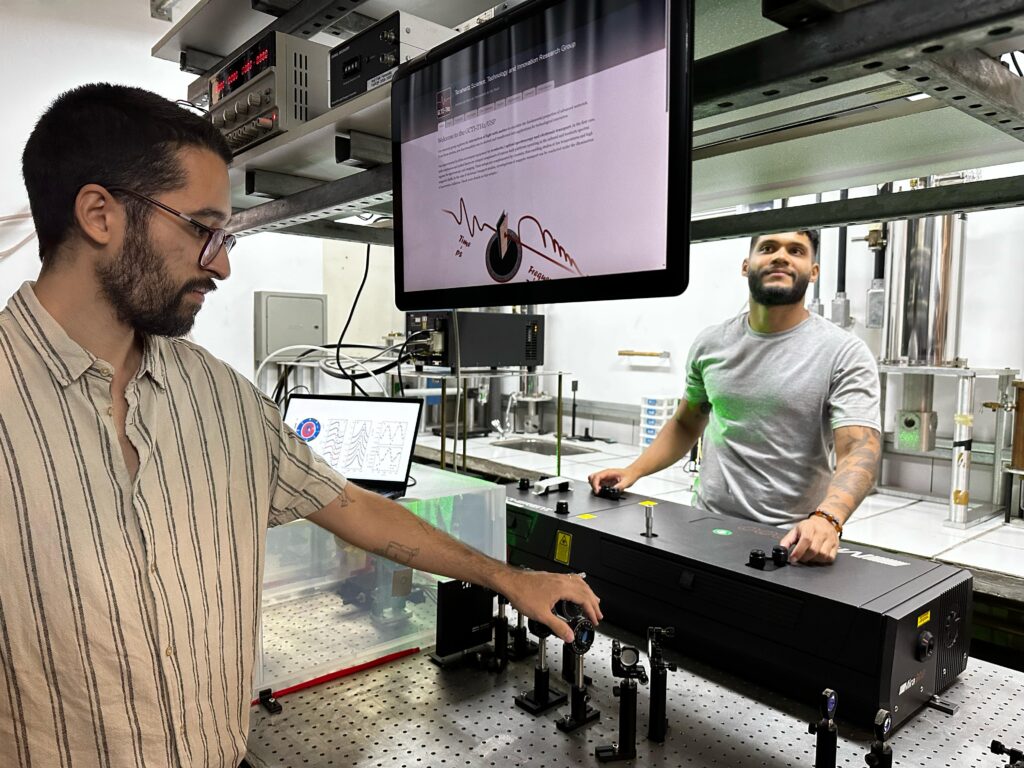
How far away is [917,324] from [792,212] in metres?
1.83

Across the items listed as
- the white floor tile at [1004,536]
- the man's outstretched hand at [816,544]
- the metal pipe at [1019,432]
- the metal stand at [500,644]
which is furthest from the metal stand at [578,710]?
the metal pipe at [1019,432]

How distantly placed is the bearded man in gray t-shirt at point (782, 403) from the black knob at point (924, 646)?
0.55 m

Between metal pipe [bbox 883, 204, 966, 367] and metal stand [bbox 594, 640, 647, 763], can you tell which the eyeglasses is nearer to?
metal stand [bbox 594, 640, 647, 763]

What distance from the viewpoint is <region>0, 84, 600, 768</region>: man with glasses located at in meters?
0.74

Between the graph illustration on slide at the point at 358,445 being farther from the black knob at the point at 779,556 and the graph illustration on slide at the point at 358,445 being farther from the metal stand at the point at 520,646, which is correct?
the black knob at the point at 779,556

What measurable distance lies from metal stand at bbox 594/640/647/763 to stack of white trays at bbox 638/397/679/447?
2.67m

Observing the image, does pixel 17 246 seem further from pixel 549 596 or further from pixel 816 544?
pixel 816 544

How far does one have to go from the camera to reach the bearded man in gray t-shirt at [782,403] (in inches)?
62.6

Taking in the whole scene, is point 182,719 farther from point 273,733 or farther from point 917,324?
point 917,324

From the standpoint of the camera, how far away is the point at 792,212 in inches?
49.1

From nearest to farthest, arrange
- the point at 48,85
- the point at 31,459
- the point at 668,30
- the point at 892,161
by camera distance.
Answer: the point at 668,30
the point at 31,459
the point at 892,161
the point at 48,85

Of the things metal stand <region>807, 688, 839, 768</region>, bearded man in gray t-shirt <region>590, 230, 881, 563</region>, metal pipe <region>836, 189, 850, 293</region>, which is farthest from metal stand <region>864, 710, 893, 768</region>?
metal pipe <region>836, 189, 850, 293</region>

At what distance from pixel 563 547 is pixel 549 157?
0.83 meters

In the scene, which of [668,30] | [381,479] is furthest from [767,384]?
[668,30]
